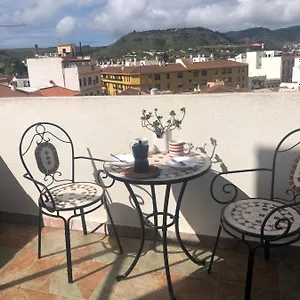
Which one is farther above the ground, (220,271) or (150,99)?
(150,99)

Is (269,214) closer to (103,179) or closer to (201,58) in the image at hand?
(103,179)

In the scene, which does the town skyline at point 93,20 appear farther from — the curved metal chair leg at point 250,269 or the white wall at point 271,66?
the curved metal chair leg at point 250,269

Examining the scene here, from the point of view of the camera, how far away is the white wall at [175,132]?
5.89ft

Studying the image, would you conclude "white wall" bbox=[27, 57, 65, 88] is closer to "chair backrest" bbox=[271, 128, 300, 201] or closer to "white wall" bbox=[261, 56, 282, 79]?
"white wall" bbox=[261, 56, 282, 79]

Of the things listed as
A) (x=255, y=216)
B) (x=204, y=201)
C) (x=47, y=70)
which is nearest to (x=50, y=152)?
(x=204, y=201)

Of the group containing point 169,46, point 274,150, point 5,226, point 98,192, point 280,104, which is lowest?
point 5,226

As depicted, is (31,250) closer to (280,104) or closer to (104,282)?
(104,282)

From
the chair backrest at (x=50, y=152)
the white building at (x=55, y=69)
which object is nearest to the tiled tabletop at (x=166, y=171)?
the chair backrest at (x=50, y=152)

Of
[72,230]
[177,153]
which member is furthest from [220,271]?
[72,230]

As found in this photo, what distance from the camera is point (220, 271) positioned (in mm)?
1841

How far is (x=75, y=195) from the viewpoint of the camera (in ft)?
6.21

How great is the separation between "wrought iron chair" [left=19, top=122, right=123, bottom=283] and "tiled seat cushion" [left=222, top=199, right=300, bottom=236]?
823 mm

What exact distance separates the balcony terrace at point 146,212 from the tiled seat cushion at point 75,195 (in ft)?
0.94

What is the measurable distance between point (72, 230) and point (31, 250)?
14.5 inches
